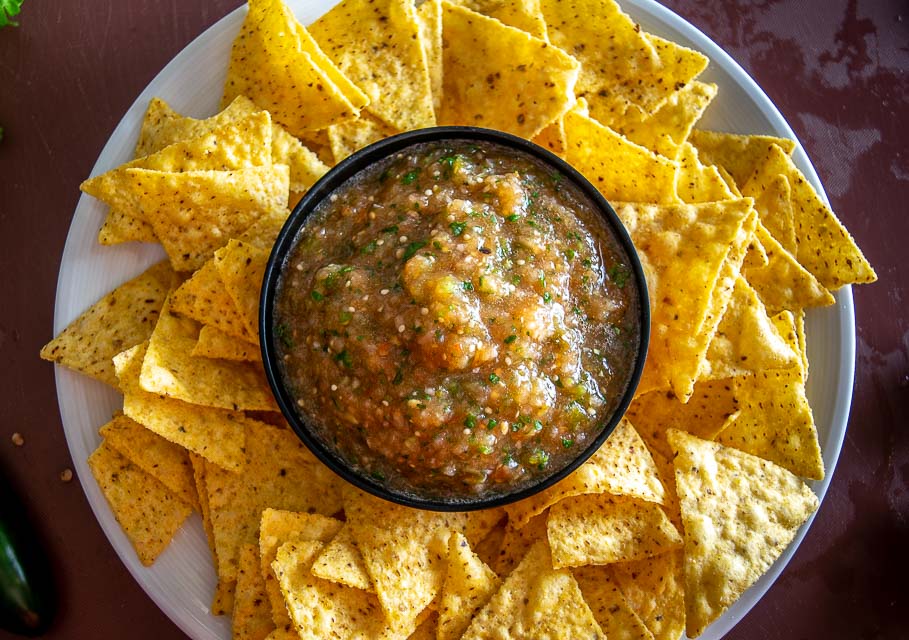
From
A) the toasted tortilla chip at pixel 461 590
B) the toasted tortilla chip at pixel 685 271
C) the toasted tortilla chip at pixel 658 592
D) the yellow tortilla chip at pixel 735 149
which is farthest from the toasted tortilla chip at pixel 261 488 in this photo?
the yellow tortilla chip at pixel 735 149

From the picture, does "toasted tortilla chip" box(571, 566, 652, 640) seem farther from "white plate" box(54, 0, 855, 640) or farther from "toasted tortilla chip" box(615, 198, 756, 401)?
"toasted tortilla chip" box(615, 198, 756, 401)

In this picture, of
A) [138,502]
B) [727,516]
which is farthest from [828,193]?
[138,502]

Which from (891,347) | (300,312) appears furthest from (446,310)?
(891,347)

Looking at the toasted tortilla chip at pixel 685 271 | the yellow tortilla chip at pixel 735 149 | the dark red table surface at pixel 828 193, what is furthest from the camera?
the dark red table surface at pixel 828 193

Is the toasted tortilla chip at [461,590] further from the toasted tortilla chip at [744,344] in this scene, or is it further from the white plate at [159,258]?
the toasted tortilla chip at [744,344]

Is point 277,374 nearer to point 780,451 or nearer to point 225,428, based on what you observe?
point 225,428

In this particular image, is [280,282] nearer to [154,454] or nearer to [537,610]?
[154,454]

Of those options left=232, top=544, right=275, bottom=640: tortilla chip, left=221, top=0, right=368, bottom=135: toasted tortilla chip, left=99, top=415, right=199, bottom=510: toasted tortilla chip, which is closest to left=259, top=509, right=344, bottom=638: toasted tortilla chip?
left=232, top=544, right=275, bottom=640: tortilla chip
